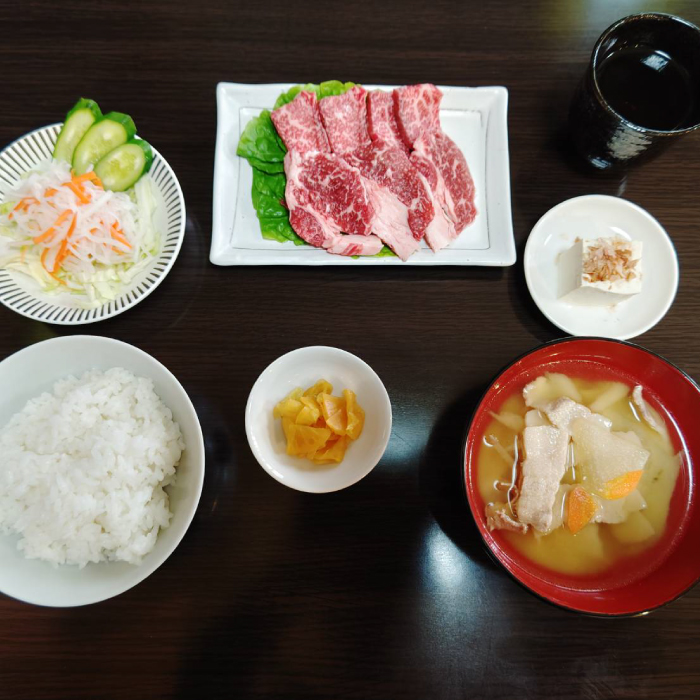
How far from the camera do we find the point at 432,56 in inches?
89.0

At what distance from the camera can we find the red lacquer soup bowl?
1497 mm

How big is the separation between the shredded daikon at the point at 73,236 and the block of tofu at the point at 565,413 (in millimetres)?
1554

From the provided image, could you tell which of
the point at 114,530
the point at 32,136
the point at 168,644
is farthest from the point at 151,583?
the point at 32,136

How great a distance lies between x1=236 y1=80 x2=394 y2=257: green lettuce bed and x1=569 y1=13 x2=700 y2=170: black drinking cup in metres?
0.93

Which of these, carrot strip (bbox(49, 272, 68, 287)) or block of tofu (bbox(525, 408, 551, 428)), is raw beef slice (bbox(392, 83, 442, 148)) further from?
carrot strip (bbox(49, 272, 68, 287))

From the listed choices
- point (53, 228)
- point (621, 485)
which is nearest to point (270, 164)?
point (53, 228)

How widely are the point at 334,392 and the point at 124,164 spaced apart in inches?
46.6

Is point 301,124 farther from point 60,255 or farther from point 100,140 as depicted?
point 60,255

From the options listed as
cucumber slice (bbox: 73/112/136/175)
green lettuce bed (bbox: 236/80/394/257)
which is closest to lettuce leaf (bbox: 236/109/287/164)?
green lettuce bed (bbox: 236/80/394/257)

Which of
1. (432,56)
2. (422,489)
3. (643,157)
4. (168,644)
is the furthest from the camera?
(432,56)

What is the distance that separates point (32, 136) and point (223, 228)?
808 mm

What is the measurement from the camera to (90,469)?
5.23ft

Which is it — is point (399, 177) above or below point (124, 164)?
below

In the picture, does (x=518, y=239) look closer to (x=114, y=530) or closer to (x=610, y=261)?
(x=610, y=261)
